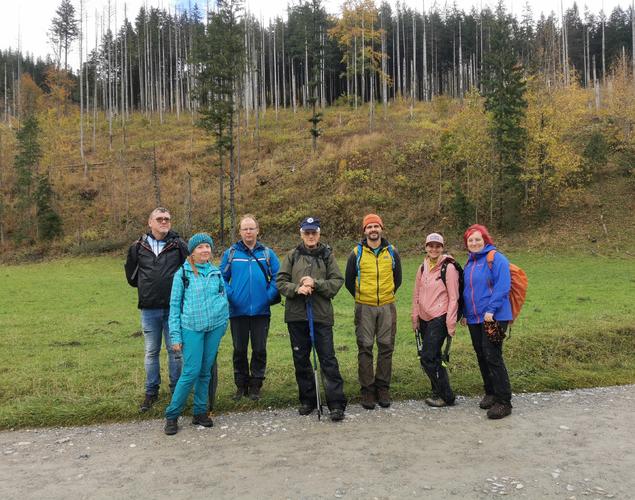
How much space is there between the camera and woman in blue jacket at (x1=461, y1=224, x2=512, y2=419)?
5.30m

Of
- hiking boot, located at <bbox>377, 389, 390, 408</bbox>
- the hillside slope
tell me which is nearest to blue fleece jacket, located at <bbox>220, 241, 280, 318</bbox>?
hiking boot, located at <bbox>377, 389, 390, 408</bbox>

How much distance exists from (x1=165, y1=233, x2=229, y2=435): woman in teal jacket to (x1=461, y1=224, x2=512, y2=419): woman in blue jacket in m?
3.02

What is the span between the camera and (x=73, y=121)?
55.3 m

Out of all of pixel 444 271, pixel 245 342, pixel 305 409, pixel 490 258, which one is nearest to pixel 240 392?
pixel 245 342

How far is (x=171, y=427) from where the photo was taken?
4844 millimetres

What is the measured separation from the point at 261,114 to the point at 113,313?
43190 millimetres

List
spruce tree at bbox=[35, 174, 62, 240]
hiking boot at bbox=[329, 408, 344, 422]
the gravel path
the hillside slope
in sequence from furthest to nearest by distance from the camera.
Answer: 1. spruce tree at bbox=[35, 174, 62, 240]
2. the hillside slope
3. hiking boot at bbox=[329, 408, 344, 422]
4. the gravel path

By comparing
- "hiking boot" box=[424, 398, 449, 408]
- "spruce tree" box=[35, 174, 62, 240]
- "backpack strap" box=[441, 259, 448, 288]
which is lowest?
"hiking boot" box=[424, 398, 449, 408]

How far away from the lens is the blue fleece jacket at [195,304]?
199 inches

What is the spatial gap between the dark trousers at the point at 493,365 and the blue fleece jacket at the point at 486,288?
0.14m

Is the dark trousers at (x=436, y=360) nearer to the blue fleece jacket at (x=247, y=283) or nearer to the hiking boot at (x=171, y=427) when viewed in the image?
the blue fleece jacket at (x=247, y=283)

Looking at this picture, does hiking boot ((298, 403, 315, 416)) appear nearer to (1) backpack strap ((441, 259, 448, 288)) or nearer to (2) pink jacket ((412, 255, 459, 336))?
(2) pink jacket ((412, 255, 459, 336))

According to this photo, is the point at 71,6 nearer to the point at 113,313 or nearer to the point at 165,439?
the point at 113,313

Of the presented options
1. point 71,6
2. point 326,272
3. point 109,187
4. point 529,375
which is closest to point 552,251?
point 529,375
